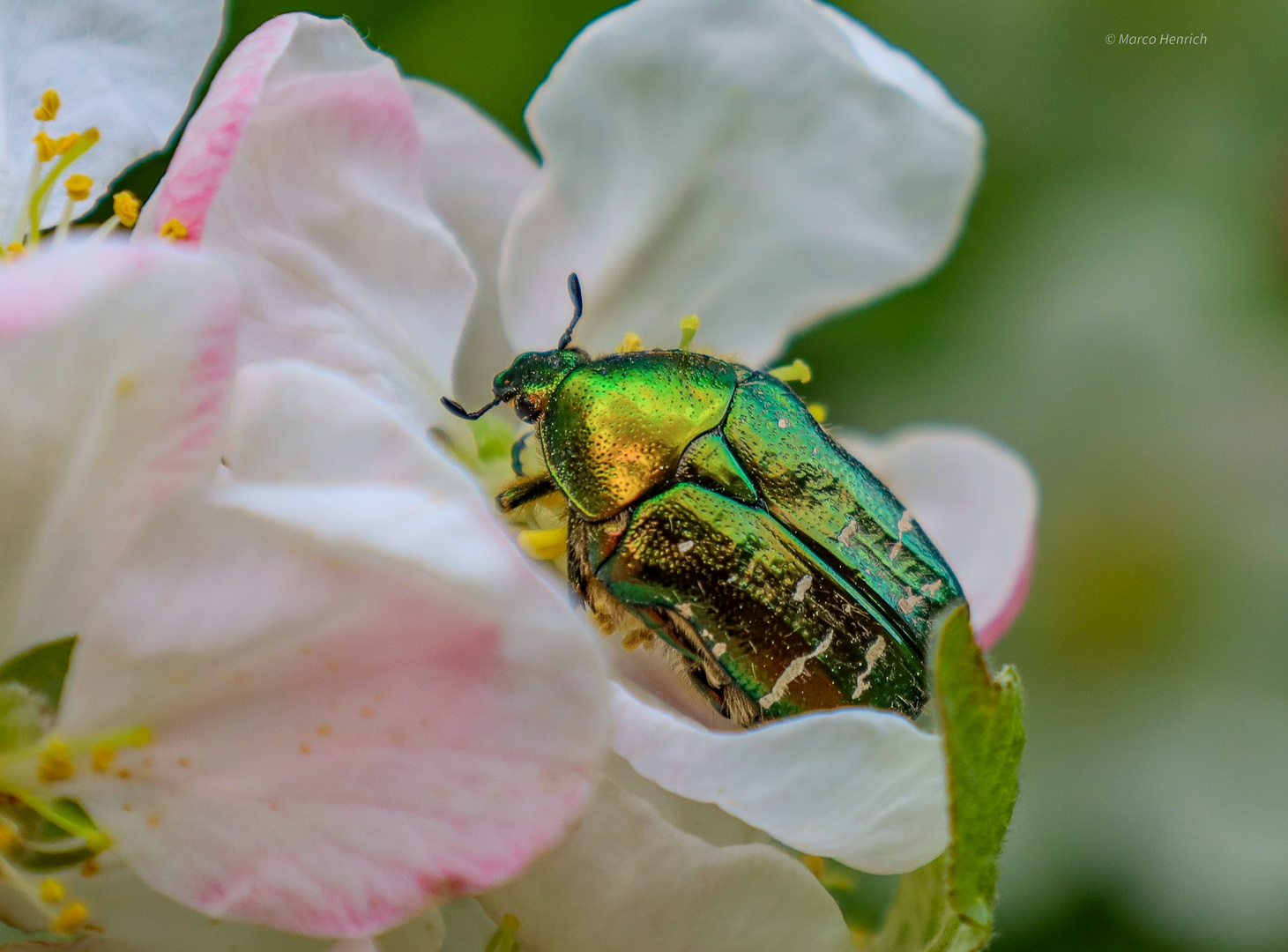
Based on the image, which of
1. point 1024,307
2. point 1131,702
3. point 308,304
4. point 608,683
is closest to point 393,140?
point 308,304

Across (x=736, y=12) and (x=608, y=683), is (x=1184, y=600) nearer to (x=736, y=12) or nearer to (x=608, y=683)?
(x=736, y=12)

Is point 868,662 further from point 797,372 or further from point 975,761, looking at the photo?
point 797,372

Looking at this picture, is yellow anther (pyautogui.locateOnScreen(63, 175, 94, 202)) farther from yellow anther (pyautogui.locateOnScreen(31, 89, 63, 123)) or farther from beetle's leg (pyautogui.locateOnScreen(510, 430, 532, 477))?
beetle's leg (pyautogui.locateOnScreen(510, 430, 532, 477))

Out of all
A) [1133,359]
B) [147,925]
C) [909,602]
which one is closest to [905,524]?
[909,602]

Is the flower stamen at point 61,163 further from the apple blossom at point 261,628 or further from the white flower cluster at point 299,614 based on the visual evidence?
the apple blossom at point 261,628

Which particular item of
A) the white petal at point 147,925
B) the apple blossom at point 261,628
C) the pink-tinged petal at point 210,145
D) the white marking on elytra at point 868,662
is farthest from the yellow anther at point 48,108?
the white marking on elytra at point 868,662

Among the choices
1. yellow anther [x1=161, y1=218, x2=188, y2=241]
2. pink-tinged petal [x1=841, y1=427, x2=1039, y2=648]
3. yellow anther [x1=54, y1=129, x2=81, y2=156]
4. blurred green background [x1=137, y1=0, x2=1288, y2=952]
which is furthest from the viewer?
blurred green background [x1=137, y1=0, x2=1288, y2=952]

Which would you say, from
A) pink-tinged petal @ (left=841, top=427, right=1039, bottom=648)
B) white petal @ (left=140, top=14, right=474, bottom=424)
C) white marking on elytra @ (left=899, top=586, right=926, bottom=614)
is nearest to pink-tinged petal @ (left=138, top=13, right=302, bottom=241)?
white petal @ (left=140, top=14, right=474, bottom=424)
